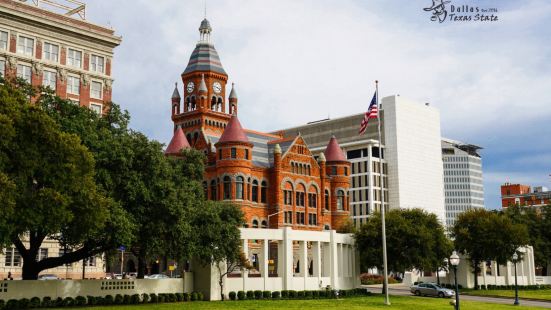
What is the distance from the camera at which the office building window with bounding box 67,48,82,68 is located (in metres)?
67.1

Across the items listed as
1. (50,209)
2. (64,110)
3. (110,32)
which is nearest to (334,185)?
(110,32)

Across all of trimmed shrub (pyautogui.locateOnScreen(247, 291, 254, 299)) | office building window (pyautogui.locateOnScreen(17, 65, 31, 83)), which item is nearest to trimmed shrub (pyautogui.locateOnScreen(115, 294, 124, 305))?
trimmed shrub (pyautogui.locateOnScreen(247, 291, 254, 299))

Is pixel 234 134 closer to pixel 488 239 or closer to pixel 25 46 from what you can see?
pixel 25 46

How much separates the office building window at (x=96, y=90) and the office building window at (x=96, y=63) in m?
1.57

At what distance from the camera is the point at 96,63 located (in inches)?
2726

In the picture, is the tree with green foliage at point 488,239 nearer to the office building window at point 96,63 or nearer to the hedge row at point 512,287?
the hedge row at point 512,287

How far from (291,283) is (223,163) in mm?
33954

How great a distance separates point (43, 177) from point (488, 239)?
2074 inches

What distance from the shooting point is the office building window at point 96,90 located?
6848 cm

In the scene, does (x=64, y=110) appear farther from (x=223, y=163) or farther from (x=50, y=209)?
(x=223, y=163)

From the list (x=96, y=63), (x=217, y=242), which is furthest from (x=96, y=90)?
(x=217, y=242)

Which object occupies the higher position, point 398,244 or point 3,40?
point 3,40

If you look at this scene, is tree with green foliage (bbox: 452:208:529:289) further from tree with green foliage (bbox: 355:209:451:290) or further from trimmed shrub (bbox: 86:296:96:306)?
trimmed shrub (bbox: 86:296:96:306)

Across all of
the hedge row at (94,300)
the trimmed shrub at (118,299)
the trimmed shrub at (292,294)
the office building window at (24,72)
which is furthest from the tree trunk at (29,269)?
the office building window at (24,72)
